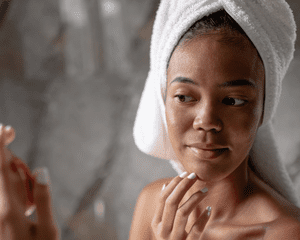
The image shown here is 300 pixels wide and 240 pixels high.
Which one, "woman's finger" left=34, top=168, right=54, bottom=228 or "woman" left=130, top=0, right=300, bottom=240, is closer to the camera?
"woman" left=130, top=0, right=300, bottom=240

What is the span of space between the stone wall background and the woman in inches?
18.7

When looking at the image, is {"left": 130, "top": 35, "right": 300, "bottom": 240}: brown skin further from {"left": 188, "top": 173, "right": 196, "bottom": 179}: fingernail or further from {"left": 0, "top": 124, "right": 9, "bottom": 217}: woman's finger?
{"left": 0, "top": 124, "right": 9, "bottom": 217}: woman's finger

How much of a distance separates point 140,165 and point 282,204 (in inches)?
22.6

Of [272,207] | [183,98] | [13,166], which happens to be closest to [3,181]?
[13,166]

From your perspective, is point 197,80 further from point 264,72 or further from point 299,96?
point 299,96

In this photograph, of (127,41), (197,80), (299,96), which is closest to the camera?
(197,80)

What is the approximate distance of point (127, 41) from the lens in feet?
3.26

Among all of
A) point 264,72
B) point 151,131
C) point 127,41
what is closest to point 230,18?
point 264,72

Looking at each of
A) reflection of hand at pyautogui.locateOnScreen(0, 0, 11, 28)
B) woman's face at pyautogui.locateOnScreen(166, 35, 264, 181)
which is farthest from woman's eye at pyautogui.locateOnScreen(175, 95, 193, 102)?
reflection of hand at pyautogui.locateOnScreen(0, 0, 11, 28)

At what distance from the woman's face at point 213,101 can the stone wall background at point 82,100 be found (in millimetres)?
528

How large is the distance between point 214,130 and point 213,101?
1.7 inches

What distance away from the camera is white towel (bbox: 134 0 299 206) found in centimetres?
46

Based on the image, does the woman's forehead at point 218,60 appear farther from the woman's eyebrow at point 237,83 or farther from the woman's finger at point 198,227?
the woman's finger at point 198,227

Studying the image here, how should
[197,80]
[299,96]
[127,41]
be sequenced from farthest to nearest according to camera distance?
[127,41] < [299,96] < [197,80]
